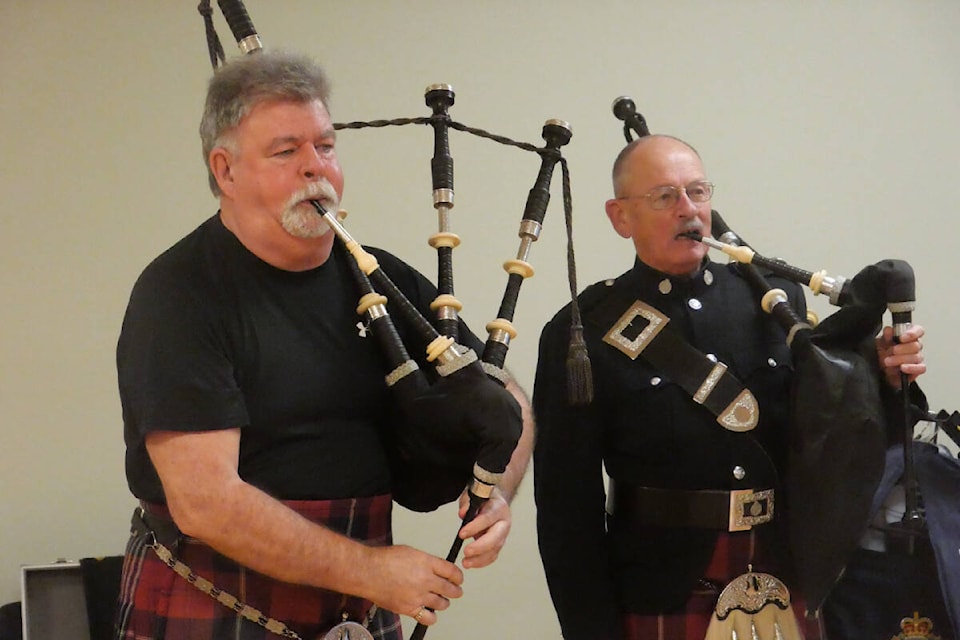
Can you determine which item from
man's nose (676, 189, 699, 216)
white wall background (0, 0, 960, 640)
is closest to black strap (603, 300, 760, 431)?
man's nose (676, 189, 699, 216)

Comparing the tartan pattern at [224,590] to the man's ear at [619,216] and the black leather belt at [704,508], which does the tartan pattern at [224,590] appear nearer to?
the black leather belt at [704,508]

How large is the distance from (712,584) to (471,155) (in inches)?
63.5

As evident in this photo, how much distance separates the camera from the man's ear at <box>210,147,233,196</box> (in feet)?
5.30

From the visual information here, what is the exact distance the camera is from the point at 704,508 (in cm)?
200

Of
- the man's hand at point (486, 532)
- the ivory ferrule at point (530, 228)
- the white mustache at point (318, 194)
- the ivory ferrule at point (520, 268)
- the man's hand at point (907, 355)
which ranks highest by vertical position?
the white mustache at point (318, 194)

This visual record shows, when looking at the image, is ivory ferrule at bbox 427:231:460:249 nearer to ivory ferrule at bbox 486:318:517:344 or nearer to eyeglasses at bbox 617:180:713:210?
ivory ferrule at bbox 486:318:517:344

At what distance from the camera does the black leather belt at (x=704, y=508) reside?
1.99 meters

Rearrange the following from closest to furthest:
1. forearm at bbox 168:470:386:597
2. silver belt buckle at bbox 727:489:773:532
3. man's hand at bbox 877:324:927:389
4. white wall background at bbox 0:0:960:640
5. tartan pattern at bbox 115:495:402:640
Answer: forearm at bbox 168:470:386:597 < tartan pattern at bbox 115:495:402:640 < man's hand at bbox 877:324:927:389 < silver belt buckle at bbox 727:489:773:532 < white wall background at bbox 0:0:960:640

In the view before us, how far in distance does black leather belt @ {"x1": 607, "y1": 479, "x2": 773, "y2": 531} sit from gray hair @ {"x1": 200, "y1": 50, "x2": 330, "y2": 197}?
101cm

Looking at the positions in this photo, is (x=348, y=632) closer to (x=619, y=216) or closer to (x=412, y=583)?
(x=412, y=583)

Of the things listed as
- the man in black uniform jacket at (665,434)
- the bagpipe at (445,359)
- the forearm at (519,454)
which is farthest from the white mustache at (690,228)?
the forearm at (519,454)

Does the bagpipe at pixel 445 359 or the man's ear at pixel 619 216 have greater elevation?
the man's ear at pixel 619 216

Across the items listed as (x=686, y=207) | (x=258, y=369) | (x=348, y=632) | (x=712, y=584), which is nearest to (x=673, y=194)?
(x=686, y=207)

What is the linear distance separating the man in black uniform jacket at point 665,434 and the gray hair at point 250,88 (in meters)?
0.77
